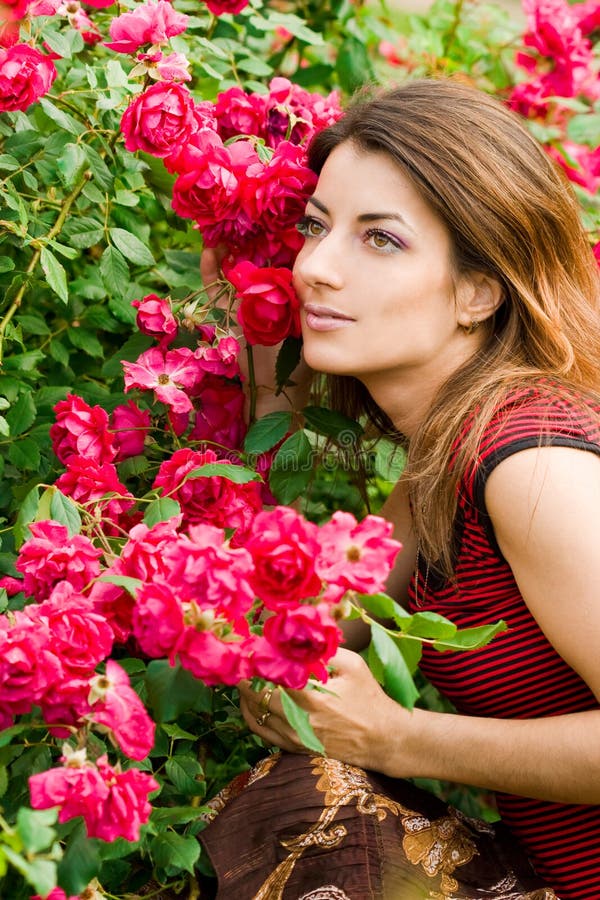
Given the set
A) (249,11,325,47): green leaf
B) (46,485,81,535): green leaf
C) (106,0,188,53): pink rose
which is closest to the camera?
(46,485,81,535): green leaf

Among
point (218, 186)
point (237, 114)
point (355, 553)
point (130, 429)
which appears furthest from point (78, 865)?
point (237, 114)

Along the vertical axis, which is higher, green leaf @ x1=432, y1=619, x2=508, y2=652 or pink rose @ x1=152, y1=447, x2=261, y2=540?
green leaf @ x1=432, y1=619, x2=508, y2=652

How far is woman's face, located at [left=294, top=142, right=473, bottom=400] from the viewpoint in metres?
1.79

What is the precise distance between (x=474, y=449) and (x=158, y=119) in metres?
0.70

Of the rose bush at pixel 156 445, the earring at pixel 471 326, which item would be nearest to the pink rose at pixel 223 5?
the rose bush at pixel 156 445

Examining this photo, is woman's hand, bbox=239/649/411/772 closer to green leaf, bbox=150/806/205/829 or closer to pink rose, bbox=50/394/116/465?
green leaf, bbox=150/806/205/829

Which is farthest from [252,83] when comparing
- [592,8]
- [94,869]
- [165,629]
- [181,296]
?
[94,869]

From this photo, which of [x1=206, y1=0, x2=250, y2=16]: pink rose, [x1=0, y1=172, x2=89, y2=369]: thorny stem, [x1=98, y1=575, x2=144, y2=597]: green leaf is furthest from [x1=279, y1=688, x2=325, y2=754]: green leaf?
[x1=206, y1=0, x2=250, y2=16]: pink rose

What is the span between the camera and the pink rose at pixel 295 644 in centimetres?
115

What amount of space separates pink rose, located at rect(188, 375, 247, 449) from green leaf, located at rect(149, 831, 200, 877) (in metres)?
0.75

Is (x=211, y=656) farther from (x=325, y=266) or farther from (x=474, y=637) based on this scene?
(x=325, y=266)

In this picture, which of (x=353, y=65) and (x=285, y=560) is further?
(x=353, y=65)

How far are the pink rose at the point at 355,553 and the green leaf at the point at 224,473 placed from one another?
430 millimetres

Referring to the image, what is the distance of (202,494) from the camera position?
65.8 inches
